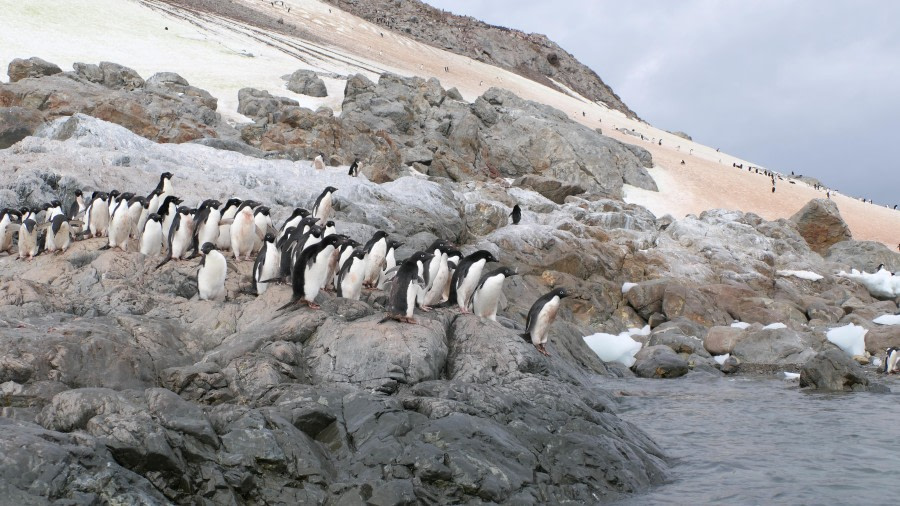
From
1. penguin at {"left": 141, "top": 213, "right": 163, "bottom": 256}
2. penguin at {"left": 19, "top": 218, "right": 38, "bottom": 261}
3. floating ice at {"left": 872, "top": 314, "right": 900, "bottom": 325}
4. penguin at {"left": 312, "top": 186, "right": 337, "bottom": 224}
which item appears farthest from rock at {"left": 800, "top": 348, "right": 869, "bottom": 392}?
penguin at {"left": 19, "top": 218, "right": 38, "bottom": 261}

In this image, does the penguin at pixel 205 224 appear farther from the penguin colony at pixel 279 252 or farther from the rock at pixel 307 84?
the rock at pixel 307 84

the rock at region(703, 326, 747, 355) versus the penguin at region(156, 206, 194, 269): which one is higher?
the penguin at region(156, 206, 194, 269)

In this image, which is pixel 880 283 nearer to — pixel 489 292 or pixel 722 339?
pixel 722 339

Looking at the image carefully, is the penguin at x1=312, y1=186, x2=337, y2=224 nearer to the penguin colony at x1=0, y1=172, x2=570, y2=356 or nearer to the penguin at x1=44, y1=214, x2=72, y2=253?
the penguin colony at x1=0, y1=172, x2=570, y2=356

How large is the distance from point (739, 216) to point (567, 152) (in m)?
9.95

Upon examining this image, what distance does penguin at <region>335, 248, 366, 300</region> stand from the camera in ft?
38.7

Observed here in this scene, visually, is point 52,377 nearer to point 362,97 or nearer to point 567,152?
point 362,97

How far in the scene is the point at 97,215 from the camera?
594 inches

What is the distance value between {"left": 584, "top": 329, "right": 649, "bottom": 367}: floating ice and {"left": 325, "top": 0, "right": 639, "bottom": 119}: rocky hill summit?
6886 cm

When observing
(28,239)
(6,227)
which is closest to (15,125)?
(6,227)

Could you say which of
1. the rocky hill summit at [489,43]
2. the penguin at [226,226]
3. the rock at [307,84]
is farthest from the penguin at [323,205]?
the rocky hill summit at [489,43]

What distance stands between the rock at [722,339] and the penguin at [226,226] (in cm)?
1233

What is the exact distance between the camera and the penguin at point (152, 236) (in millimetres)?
14008

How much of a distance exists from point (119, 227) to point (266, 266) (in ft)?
11.6
